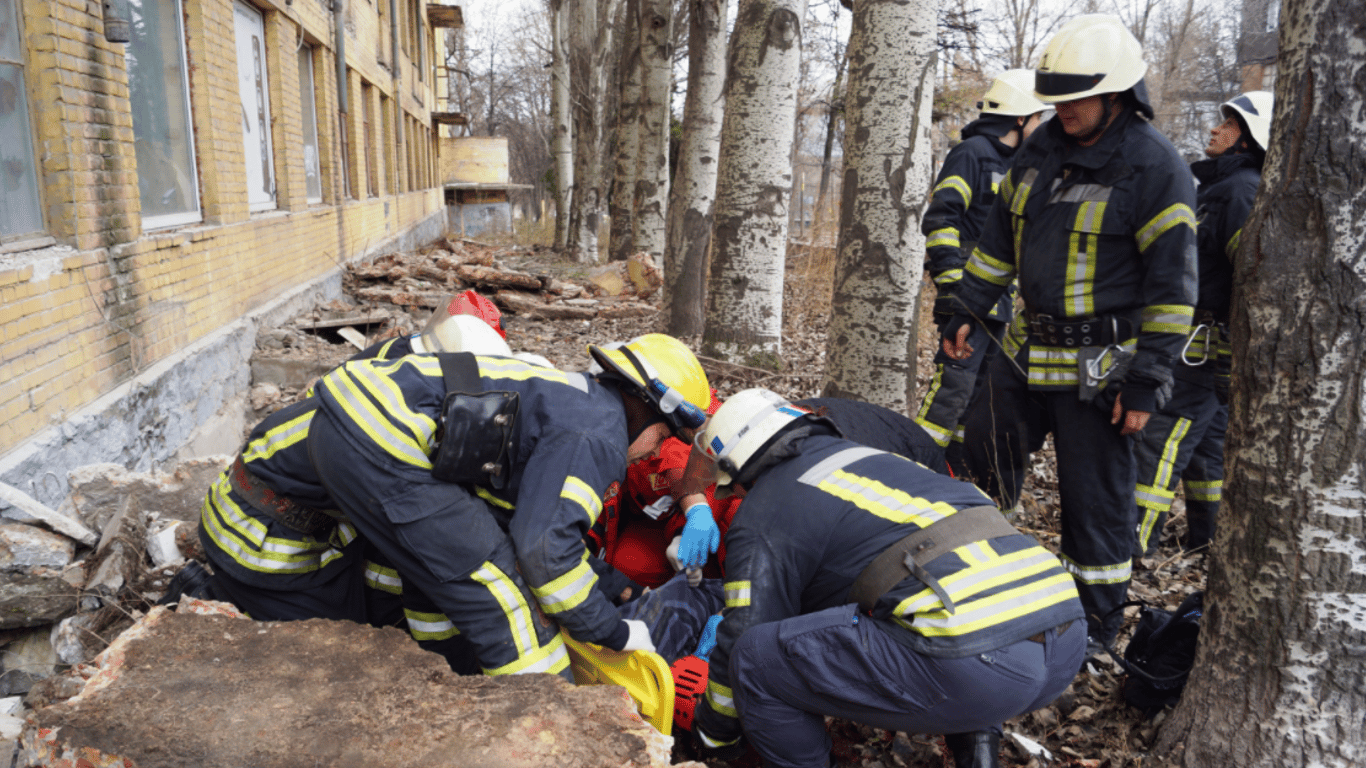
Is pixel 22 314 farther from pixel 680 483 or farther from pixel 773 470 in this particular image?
pixel 773 470

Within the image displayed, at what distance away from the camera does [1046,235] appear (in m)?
3.11

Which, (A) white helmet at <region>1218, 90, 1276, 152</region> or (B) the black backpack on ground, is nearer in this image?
(B) the black backpack on ground

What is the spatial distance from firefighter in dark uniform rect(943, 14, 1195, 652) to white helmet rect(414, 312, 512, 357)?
195 centimetres

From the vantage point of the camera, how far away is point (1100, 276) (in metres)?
3.00

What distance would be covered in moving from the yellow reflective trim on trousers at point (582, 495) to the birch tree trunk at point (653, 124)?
10.3 metres

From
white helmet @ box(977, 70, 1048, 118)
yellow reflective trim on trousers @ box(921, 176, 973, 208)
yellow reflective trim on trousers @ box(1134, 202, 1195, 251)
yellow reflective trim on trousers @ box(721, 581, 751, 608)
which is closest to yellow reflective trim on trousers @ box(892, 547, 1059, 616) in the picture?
yellow reflective trim on trousers @ box(721, 581, 751, 608)

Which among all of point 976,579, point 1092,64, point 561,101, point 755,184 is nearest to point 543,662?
point 976,579

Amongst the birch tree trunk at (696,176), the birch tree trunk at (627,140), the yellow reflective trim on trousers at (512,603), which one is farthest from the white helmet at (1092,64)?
the birch tree trunk at (627,140)

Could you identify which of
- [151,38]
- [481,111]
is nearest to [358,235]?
[151,38]

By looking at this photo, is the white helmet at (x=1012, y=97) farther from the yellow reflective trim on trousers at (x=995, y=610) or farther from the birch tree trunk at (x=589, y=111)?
the birch tree trunk at (x=589, y=111)

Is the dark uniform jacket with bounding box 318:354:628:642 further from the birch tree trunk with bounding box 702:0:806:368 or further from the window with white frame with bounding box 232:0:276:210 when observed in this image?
the window with white frame with bounding box 232:0:276:210

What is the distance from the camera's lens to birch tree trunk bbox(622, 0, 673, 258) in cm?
1141

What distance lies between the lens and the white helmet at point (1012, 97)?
4367mm

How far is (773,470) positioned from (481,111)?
157ft
